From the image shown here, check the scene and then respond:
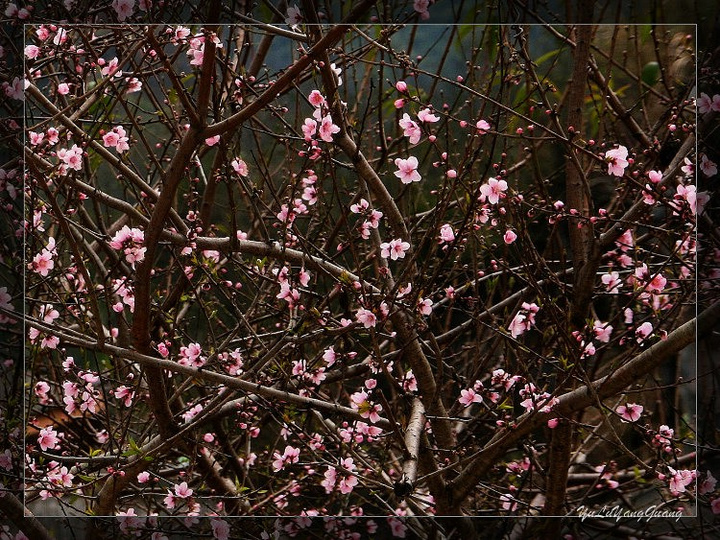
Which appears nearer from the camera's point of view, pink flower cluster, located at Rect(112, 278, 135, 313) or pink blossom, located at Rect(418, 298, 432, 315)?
pink blossom, located at Rect(418, 298, 432, 315)

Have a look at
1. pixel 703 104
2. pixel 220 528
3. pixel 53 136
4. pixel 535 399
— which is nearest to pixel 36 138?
pixel 53 136

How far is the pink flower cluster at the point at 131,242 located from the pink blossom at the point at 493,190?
700mm

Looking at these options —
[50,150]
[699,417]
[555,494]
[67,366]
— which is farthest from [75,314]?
[699,417]

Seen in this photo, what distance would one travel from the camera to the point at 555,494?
163 centimetres

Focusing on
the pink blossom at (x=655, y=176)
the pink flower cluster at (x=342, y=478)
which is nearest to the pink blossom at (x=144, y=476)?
the pink flower cluster at (x=342, y=478)

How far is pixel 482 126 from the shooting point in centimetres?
156

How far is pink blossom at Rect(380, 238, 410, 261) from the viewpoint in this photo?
5.13 ft

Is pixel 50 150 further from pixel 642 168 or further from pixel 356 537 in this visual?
pixel 642 168

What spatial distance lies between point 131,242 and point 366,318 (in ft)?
1.67

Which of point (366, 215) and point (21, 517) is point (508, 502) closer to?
point (366, 215)

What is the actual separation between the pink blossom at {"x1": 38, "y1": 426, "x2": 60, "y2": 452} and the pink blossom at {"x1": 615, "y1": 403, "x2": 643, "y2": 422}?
120 centimetres

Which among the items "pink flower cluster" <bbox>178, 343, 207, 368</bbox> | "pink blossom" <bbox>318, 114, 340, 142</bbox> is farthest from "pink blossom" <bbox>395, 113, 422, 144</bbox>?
"pink flower cluster" <bbox>178, 343, 207, 368</bbox>

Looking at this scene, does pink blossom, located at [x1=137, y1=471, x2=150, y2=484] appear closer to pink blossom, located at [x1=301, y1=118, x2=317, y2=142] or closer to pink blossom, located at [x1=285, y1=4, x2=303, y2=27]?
pink blossom, located at [x1=301, y1=118, x2=317, y2=142]

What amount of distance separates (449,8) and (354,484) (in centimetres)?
101
